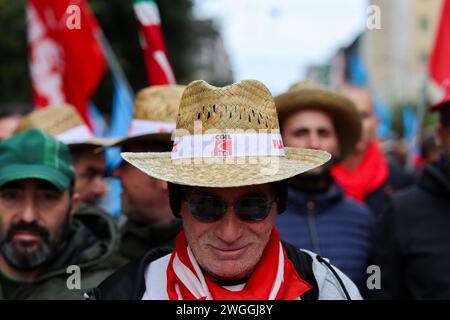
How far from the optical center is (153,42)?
487 centimetres

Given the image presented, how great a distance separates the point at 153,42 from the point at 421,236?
2.36m

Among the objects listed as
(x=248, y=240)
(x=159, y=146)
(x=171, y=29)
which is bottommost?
(x=248, y=240)

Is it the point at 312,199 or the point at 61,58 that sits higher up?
the point at 61,58

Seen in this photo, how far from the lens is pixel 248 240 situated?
2176mm

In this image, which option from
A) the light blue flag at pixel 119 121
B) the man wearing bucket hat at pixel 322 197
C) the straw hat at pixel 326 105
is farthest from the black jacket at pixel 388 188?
the light blue flag at pixel 119 121

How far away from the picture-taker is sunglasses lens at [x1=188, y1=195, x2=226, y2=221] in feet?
7.03

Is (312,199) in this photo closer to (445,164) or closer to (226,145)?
(445,164)

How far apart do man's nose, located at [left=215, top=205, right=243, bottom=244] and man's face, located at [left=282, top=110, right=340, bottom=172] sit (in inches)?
71.0

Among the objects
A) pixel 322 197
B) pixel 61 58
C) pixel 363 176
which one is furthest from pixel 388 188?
pixel 61 58

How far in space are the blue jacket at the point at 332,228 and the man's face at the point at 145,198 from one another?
0.61 m

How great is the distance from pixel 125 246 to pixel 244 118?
156cm

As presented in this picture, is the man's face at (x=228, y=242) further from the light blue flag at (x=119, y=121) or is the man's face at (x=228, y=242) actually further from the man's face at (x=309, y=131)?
the light blue flag at (x=119, y=121)
